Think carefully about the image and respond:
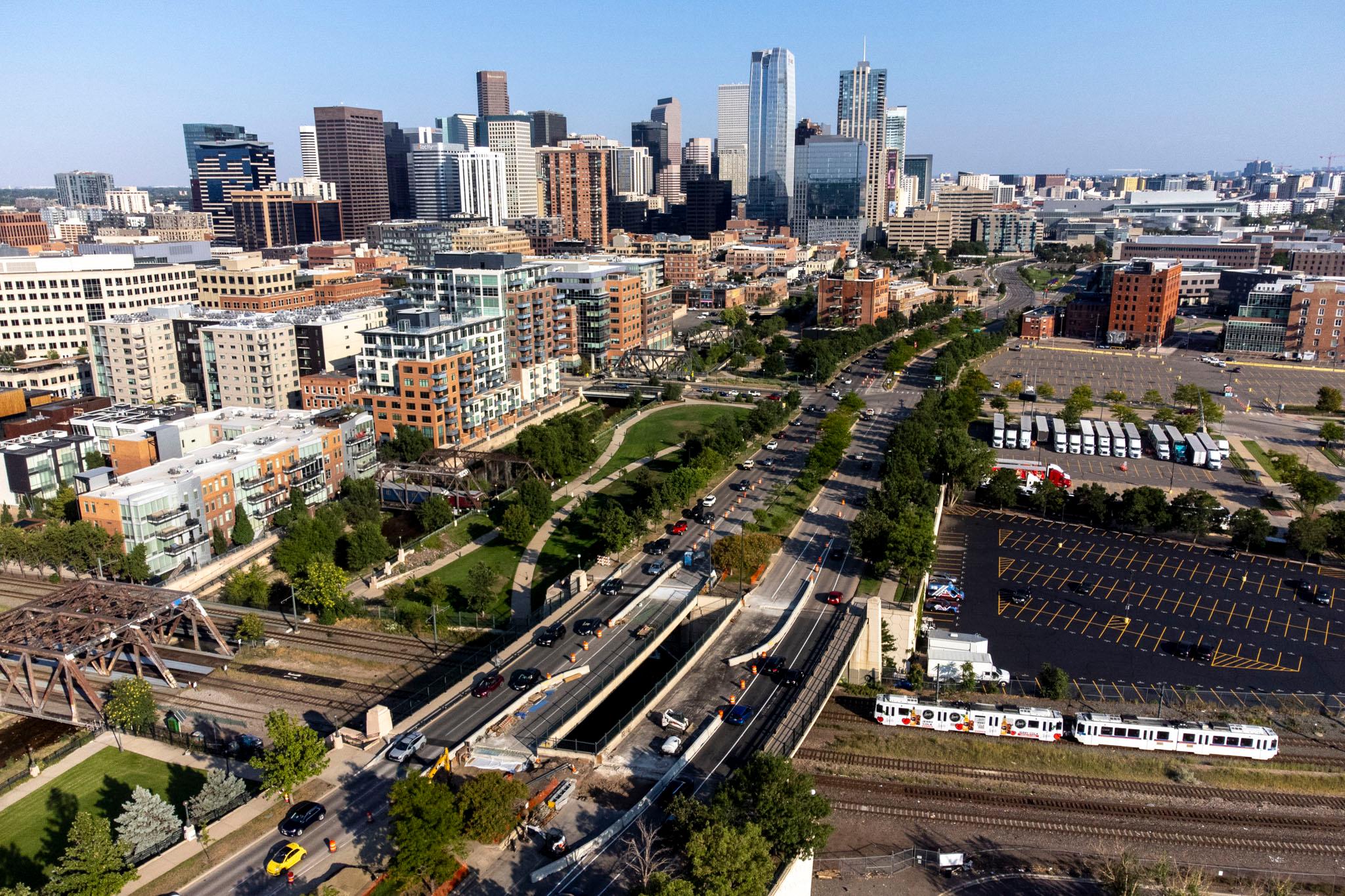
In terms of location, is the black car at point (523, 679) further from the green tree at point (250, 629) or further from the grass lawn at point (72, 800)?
the green tree at point (250, 629)

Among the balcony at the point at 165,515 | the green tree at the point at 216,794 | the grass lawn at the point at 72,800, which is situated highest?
the balcony at the point at 165,515

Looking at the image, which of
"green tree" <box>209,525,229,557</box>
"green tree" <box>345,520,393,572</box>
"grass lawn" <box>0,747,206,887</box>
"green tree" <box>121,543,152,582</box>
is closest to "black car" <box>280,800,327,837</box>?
"grass lawn" <box>0,747,206,887</box>

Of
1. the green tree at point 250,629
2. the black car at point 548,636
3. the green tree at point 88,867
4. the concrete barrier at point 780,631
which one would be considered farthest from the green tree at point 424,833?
the green tree at point 250,629

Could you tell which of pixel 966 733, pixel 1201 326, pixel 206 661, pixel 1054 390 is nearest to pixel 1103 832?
pixel 966 733

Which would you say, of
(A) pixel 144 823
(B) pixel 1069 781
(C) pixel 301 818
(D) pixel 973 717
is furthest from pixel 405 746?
(B) pixel 1069 781

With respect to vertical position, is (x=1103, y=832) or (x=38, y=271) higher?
(x=38, y=271)

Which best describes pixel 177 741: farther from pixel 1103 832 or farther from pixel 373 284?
pixel 373 284

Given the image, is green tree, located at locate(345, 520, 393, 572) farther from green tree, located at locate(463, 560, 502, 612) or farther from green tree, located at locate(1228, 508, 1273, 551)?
green tree, located at locate(1228, 508, 1273, 551)
